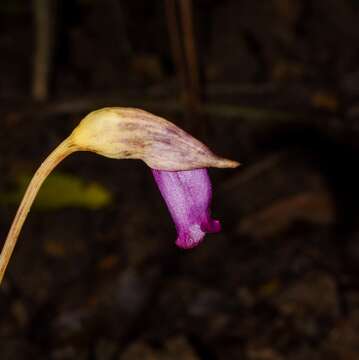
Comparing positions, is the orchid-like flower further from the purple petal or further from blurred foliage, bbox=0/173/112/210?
blurred foliage, bbox=0/173/112/210

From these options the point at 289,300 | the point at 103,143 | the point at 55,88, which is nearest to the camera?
the point at 103,143

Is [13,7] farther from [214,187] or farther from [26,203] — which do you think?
[26,203]

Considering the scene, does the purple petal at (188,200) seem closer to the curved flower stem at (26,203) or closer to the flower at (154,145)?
the flower at (154,145)

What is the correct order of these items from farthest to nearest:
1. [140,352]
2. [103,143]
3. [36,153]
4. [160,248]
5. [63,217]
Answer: [36,153], [63,217], [160,248], [140,352], [103,143]

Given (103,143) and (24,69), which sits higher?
(103,143)

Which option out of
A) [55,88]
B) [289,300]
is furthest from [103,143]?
[55,88]

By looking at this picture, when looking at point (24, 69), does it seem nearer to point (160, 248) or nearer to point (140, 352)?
point (160, 248)

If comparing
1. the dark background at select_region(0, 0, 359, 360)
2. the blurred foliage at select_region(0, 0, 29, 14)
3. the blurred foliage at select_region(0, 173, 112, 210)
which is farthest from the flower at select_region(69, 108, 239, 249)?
the blurred foliage at select_region(0, 0, 29, 14)

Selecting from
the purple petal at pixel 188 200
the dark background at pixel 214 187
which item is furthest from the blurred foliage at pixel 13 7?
the purple petal at pixel 188 200
